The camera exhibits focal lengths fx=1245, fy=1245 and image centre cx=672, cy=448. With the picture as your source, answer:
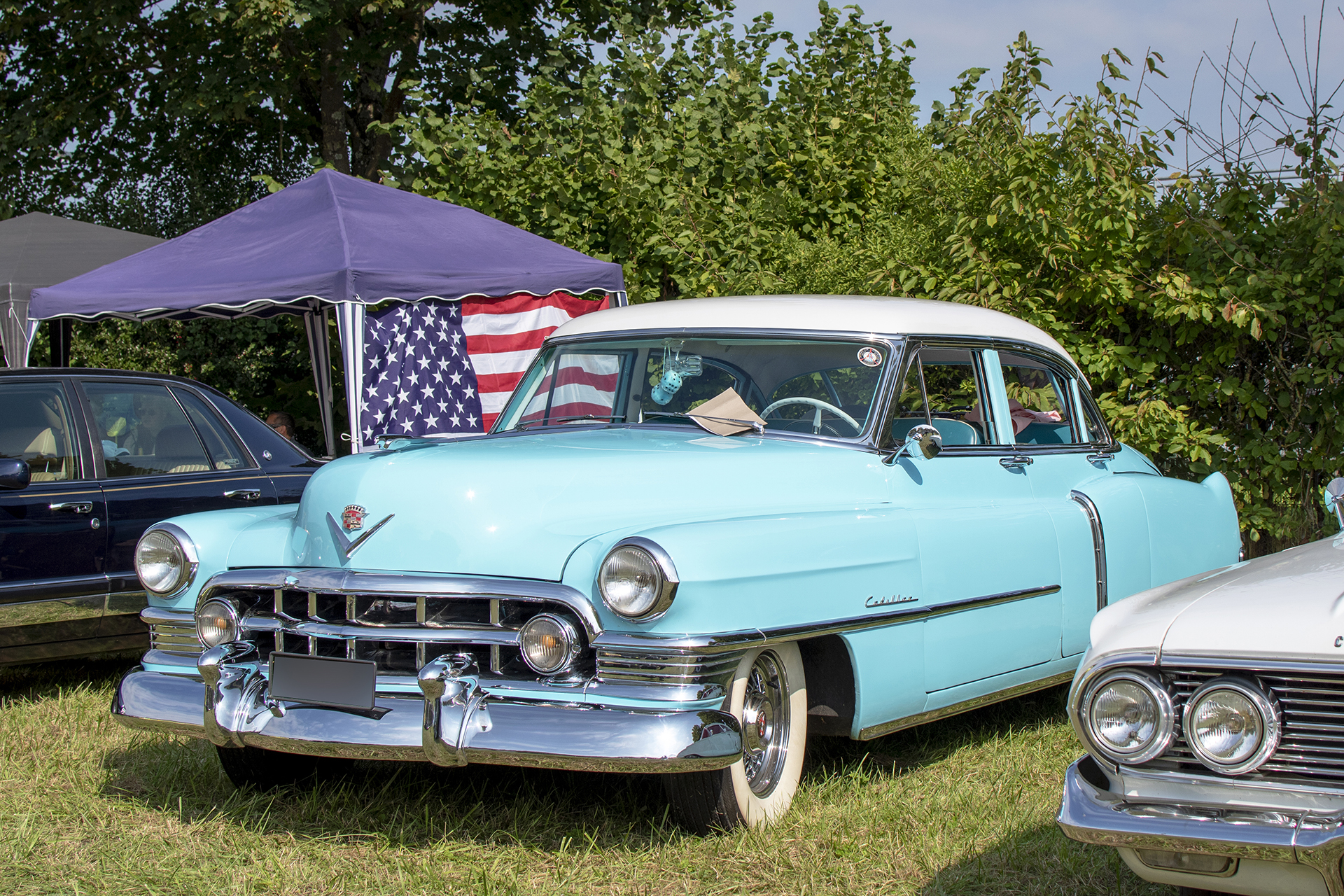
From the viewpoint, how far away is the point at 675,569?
3.23m

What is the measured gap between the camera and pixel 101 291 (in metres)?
8.61

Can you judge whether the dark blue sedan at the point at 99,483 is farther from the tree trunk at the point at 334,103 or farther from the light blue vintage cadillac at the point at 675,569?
the tree trunk at the point at 334,103

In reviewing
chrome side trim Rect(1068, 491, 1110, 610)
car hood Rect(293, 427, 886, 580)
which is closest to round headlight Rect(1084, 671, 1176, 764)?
car hood Rect(293, 427, 886, 580)

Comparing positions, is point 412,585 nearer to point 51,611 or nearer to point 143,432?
point 51,611

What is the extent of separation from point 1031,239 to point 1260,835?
5.92 metres

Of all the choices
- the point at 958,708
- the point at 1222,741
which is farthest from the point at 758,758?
the point at 1222,741

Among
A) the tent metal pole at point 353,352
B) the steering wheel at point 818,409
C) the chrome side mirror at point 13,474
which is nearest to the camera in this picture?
the steering wheel at point 818,409

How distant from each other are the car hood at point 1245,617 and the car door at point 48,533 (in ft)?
14.2

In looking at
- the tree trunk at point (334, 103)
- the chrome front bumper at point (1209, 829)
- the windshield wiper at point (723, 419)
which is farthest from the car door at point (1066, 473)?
the tree trunk at point (334, 103)

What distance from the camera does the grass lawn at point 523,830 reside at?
132 inches

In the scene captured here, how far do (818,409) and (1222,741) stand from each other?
2164 millimetres

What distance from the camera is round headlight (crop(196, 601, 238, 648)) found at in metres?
3.85

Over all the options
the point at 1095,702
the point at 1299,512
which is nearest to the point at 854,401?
the point at 1095,702

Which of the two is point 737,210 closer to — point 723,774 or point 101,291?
point 101,291
